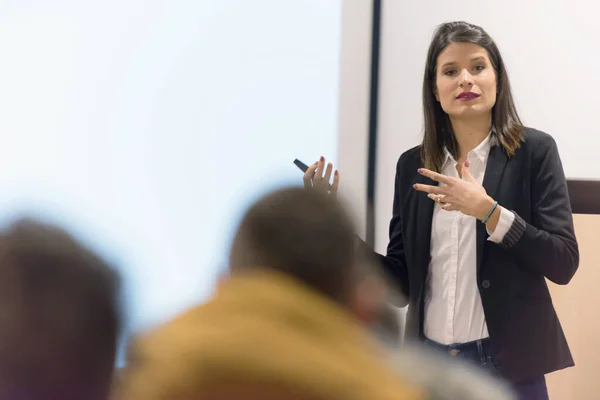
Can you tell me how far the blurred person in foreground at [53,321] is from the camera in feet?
1.75

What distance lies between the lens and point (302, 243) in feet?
2.03

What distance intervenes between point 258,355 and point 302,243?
0.25 m

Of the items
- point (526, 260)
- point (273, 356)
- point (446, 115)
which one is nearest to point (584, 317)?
point (526, 260)

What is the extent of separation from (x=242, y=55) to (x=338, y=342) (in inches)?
52.6

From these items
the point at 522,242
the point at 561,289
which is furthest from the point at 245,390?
the point at 561,289

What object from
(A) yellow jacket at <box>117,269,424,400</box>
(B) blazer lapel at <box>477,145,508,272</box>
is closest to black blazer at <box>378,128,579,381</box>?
(B) blazer lapel at <box>477,145,508,272</box>

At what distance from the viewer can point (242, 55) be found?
5.38 ft

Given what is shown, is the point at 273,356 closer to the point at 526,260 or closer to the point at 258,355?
the point at 258,355

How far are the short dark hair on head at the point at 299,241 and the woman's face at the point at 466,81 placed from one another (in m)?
0.78

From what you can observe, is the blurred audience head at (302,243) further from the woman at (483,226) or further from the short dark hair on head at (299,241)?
the woman at (483,226)

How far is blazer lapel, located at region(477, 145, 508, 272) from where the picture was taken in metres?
1.26

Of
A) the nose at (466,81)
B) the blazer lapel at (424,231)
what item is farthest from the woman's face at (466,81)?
the blazer lapel at (424,231)

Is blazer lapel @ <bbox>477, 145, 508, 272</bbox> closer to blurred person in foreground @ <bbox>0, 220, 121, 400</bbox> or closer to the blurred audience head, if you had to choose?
the blurred audience head

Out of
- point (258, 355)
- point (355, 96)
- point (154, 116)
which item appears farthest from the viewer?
point (355, 96)
